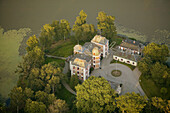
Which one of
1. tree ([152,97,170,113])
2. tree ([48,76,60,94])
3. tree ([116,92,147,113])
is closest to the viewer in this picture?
tree ([152,97,170,113])

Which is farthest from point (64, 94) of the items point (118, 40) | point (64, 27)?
point (118, 40)

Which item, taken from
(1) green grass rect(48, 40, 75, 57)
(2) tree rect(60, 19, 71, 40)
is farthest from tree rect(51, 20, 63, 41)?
(1) green grass rect(48, 40, 75, 57)

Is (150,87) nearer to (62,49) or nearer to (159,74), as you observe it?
(159,74)

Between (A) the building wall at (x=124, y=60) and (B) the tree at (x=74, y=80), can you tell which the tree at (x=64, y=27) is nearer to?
(A) the building wall at (x=124, y=60)

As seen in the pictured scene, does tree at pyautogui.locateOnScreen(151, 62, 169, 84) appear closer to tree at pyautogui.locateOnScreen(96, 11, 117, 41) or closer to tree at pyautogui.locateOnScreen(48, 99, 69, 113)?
tree at pyautogui.locateOnScreen(96, 11, 117, 41)

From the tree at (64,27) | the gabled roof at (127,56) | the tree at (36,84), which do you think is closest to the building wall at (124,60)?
the gabled roof at (127,56)

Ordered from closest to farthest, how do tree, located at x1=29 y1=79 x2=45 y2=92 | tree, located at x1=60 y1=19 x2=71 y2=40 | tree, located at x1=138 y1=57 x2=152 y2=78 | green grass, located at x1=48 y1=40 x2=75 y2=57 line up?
tree, located at x1=29 y1=79 x2=45 y2=92
tree, located at x1=138 y1=57 x2=152 y2=78
green grass, located at x1=48 y1=40 x2=75 y2=57
tree, located at x1=60 y1=19 x2=71 y2=40
